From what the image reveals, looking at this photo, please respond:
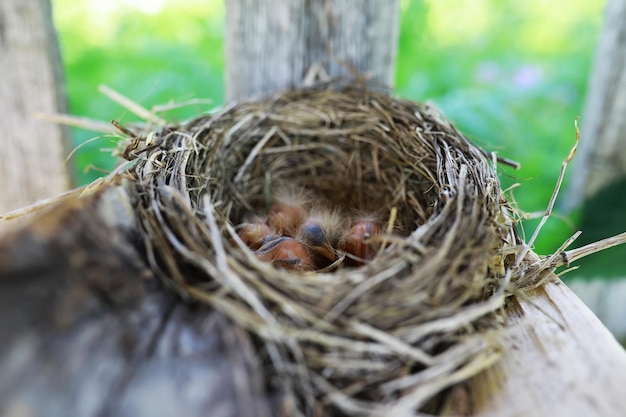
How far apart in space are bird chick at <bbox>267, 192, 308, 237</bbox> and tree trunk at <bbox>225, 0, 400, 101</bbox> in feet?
1.00

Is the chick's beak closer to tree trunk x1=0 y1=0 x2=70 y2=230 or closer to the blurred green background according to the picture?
the blurred green background

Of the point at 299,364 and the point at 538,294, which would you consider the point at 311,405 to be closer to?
the point at 299,364

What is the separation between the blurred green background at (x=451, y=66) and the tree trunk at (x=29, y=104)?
16 centimetres

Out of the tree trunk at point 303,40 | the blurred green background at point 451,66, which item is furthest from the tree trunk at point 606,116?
the tree trunk at point 303,40

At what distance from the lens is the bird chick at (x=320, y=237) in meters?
1.16

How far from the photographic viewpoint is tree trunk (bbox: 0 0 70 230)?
58.6 inches

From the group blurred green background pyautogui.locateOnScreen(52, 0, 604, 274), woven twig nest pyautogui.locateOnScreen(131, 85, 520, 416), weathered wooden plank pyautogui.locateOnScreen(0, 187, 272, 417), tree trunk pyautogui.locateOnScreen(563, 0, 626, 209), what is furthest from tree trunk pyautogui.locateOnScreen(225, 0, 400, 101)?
weathered wooden plank pyautogui.locateOnScreen(0, 187, 272, 417)

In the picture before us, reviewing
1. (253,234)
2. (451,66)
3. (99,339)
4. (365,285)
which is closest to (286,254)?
(253,234)

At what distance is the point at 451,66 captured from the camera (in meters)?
2.77

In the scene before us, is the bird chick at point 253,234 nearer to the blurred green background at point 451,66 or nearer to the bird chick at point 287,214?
the bird chick at point 287,214

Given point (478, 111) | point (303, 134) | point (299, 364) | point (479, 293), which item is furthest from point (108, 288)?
point (478, 111)

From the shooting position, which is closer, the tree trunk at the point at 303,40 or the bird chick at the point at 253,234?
the bird chick at the point at 253,234

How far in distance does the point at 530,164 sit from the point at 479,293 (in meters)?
1.40

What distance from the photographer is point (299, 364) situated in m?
0.62
